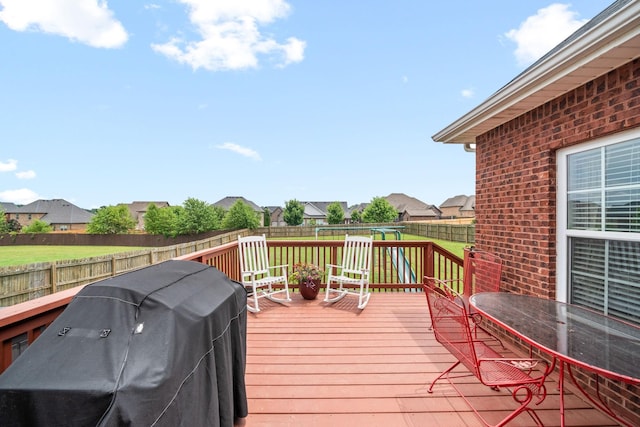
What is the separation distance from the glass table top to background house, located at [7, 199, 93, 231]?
6530 centimetres

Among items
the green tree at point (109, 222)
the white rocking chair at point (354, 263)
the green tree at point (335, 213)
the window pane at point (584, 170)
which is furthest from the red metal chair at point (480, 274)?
the green tree at point (335, 213)

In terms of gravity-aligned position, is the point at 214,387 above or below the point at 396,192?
below

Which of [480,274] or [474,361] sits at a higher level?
[480,274]

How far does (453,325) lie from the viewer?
2379mm

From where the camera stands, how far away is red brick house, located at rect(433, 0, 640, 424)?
6.85 ft

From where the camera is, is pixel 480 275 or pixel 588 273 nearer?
pixel 588 273

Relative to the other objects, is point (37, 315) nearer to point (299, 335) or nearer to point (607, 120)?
point (299, 335)

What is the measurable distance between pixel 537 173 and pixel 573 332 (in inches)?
61.4

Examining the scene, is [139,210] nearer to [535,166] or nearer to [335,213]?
[335,213]

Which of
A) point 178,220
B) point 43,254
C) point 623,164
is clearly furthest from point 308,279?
point 178,220

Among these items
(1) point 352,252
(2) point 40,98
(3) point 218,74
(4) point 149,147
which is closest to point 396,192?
(4) point 149,147

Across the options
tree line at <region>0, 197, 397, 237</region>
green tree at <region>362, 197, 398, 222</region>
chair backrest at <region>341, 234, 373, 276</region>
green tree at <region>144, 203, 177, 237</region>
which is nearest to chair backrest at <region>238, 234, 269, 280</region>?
chair backrest at <region>341, 234, 373, 276</region>

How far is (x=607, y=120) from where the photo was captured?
2246mm

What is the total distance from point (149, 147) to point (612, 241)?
39817 mm
